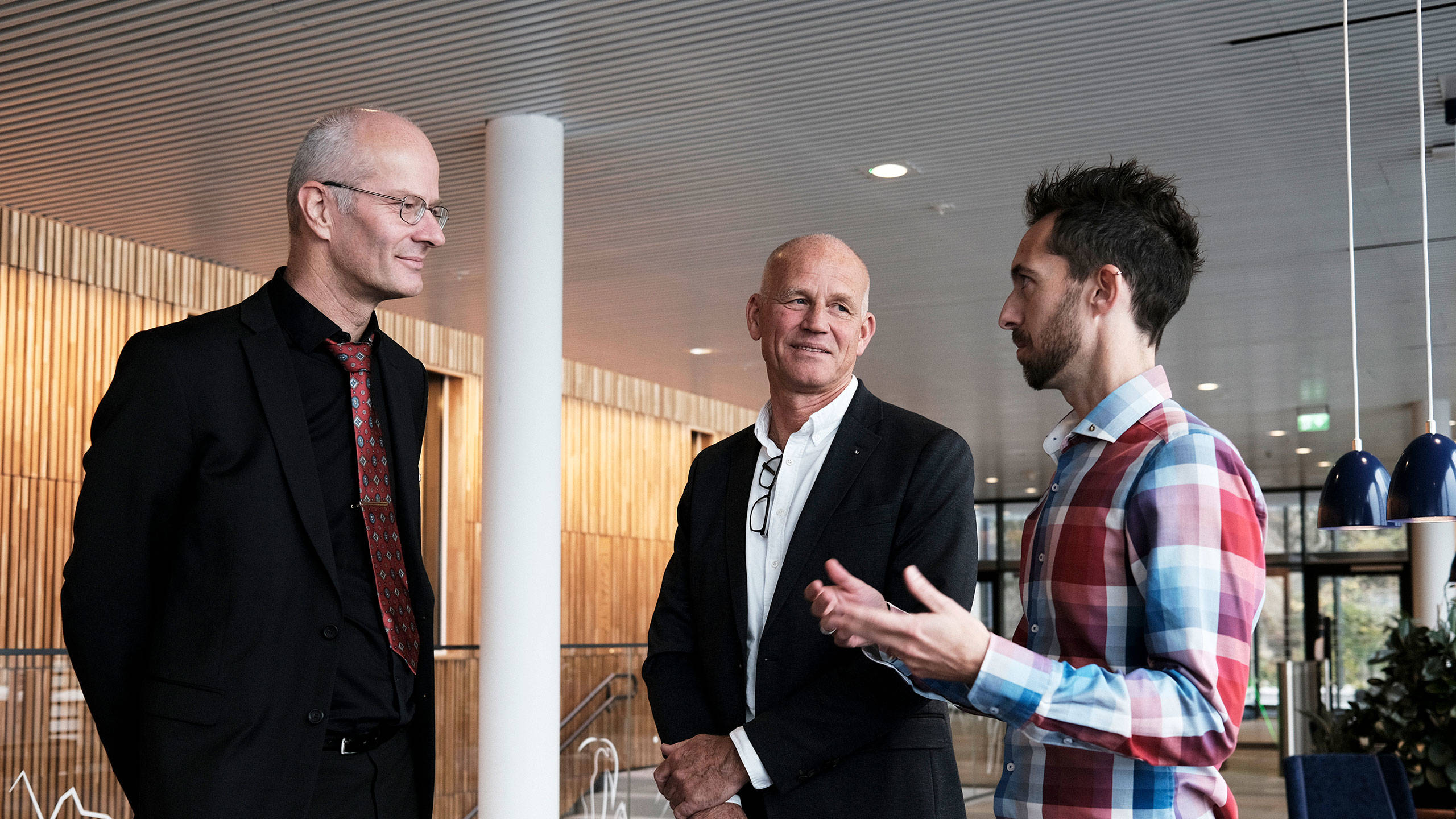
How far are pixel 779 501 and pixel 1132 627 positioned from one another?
854 millimetres

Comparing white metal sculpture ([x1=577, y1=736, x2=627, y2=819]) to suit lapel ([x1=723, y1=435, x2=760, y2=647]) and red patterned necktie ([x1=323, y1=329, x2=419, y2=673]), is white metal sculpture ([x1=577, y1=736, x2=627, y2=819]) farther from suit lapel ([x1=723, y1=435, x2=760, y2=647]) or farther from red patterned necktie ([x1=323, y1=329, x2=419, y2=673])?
red patterned necktie ([x1=323, y1=329, x2=419, y2=673])

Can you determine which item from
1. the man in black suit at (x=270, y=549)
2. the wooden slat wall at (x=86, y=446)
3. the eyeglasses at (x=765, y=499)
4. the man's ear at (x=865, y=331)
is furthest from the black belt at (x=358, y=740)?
the wooden slat wall at (x=86, y=446)

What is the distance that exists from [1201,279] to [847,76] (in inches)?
168

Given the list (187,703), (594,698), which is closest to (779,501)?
(187,703)

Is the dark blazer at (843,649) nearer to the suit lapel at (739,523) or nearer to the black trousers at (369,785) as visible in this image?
the suit lapel at (739,523)

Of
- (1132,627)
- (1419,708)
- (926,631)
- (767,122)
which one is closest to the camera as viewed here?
(926,631)

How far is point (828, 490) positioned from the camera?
2.37m

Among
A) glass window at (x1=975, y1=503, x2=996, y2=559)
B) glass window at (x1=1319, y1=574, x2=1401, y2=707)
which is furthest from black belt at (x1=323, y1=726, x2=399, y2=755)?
glass window at (x1=975, y1=503, x2=996, y2=559)

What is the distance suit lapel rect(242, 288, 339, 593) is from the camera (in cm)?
202

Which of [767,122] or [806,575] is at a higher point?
[767,122]

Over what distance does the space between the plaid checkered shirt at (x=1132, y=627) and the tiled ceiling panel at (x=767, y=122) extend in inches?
138

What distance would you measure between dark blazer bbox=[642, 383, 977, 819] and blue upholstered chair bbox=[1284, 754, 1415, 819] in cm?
307

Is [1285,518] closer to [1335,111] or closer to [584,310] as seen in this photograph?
[584,310]

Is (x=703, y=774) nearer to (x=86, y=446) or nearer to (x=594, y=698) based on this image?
(x=594, y=698)
